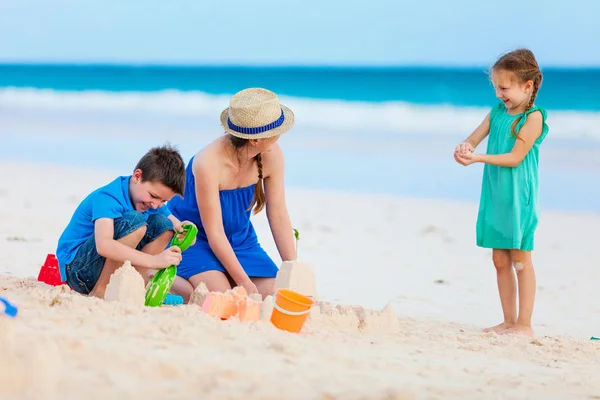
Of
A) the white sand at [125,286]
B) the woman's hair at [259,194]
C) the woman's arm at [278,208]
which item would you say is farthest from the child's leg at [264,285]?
the white sand at [125,286]

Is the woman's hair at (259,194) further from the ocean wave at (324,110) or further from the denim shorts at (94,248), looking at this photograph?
the ocean wave at (324,110)

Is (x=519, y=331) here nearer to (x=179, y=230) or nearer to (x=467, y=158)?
(x=467, y=158)

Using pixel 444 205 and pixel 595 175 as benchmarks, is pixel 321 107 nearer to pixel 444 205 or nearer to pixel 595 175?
pixel 595 175

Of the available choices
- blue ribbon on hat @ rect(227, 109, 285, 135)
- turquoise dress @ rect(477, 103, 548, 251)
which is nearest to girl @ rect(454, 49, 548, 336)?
turquoise dress @ rect(477, 103, 548, 251)

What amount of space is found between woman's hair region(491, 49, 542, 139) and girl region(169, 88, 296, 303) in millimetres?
1200

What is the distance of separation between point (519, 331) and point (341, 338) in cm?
128

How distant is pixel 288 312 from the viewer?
337cm

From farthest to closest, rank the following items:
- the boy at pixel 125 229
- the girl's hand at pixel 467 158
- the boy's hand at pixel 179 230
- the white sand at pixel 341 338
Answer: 1. the girl's hand at pixel 467 158
2. the boy's hand at pixel 179 230
3. the boy at pixel 125 229
4. the white sand at pixel 341 338

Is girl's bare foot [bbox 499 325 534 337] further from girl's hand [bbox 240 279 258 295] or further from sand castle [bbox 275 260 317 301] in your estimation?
girl's hand [bbox 240 279 258 295]

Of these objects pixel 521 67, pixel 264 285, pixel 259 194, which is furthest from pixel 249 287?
pixel 521 67

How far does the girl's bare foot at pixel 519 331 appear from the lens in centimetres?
419

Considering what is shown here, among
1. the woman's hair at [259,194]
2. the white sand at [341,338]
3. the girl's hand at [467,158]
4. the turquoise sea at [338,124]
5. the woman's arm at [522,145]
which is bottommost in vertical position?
the white sand at [341,338]

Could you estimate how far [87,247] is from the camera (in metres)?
3.89

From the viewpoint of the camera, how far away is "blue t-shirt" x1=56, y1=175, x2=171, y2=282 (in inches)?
151
